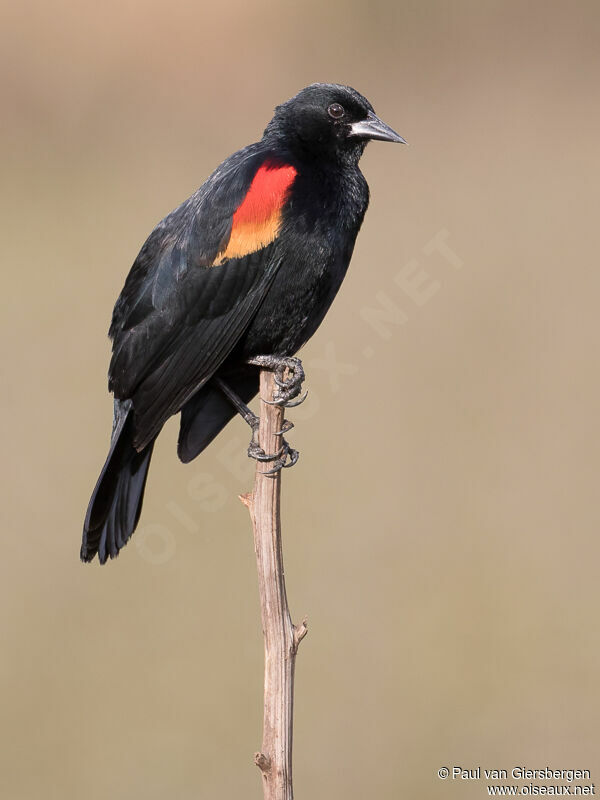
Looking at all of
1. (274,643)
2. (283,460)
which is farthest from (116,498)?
(274,643)

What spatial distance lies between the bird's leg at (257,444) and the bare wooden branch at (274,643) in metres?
0.09

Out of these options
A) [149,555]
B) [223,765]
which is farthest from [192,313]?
[223,765]

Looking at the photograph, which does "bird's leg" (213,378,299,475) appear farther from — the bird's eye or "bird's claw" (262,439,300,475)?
the bird's eye

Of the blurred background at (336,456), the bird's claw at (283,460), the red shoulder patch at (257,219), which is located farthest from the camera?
the blurred background at (336,456)

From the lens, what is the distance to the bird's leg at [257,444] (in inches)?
129

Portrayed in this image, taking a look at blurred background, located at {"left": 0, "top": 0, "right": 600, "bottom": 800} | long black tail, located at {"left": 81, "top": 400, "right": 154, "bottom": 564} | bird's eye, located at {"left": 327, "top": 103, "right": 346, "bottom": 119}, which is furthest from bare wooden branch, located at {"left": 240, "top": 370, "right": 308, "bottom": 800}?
blurred background, located at {"left": 0, "top": 0, "right": 600, "bottom": 800}

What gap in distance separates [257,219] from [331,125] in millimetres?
604

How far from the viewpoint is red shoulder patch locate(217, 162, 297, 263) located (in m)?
3.56

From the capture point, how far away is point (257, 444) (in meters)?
3.50

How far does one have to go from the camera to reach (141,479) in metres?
3.77

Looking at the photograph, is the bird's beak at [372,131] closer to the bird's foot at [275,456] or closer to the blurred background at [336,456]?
the bird's foot at [275,456]

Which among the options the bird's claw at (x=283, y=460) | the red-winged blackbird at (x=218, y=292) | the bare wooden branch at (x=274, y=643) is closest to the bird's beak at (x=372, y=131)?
the red-winged blackbird at (x=218, y=292)

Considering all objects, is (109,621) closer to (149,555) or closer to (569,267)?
(149,555)

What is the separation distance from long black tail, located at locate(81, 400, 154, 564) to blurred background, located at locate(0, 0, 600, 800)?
4.20 feet
